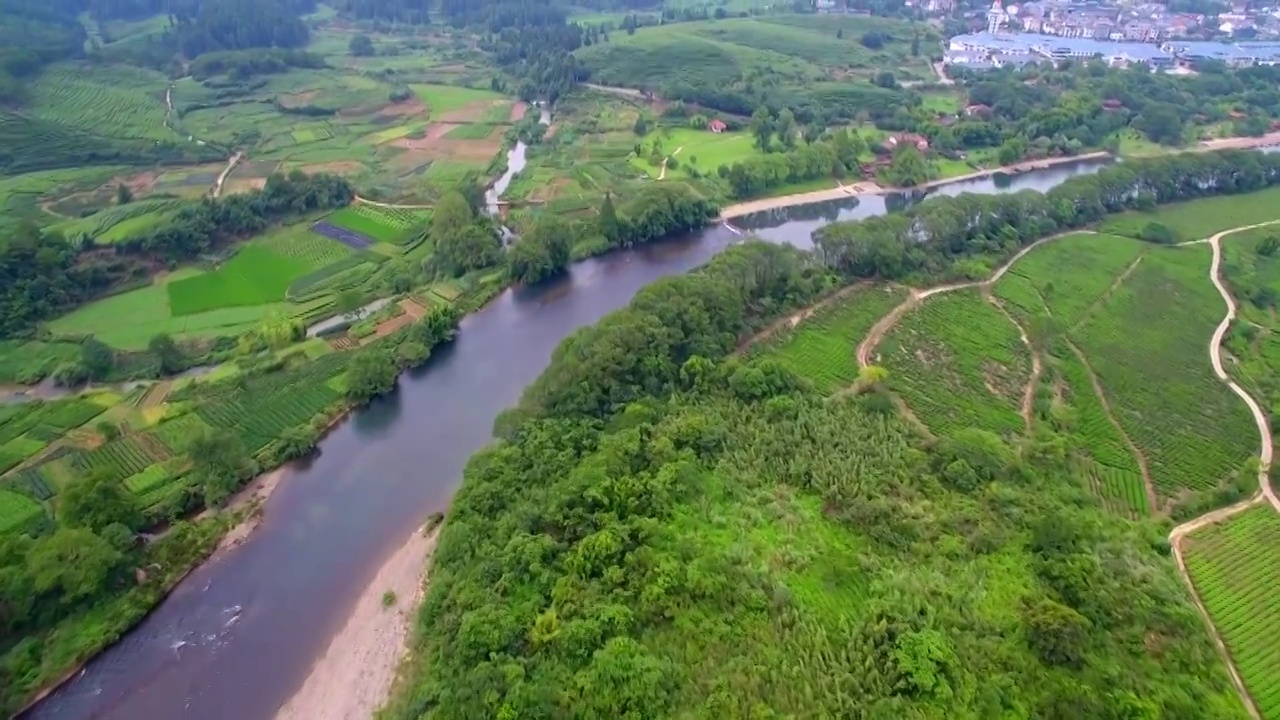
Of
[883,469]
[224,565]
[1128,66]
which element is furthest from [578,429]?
[1128,66]

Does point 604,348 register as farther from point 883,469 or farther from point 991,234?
point 991,234

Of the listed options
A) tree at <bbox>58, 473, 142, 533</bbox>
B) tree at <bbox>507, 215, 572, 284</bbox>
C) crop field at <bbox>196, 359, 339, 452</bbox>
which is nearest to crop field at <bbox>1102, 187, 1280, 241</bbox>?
tree at <bbox>507, 215, 572, 284</bbox>

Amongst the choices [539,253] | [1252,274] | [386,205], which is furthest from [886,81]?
[386,205]

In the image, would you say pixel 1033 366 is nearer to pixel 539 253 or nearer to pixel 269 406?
pixel 539 253

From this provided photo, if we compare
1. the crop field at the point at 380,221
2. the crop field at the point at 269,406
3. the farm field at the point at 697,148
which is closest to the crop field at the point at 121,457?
the crop field at the point at 269,406

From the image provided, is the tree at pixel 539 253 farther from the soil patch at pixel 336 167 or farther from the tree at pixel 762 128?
the tree at pixel 762 128

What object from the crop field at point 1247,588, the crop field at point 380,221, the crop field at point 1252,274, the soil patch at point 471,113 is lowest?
the crop field at point 1247,588
